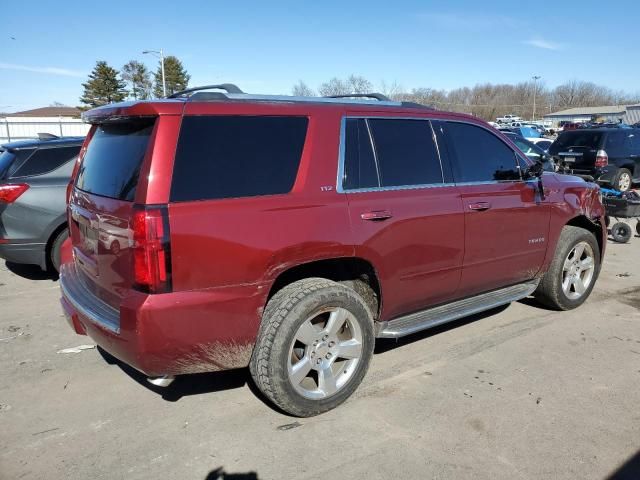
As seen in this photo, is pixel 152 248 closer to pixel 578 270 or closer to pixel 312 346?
pixel 312 346

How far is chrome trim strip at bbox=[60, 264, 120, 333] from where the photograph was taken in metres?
2.87

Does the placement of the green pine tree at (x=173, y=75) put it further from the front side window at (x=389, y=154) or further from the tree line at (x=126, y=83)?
the front side window at (x=389, y=154)

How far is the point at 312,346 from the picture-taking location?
126 inches

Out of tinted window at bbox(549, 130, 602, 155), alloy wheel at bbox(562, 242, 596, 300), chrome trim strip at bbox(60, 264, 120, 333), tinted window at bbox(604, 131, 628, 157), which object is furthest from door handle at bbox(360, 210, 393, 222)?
tinted window at bbox(604, 131, 628, 157)

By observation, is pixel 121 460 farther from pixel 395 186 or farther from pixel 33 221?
pixel 33 221

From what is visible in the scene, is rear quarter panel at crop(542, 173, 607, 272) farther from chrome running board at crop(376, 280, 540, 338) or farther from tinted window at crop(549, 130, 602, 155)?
tinted window at crop(549, 130, 602, 155)

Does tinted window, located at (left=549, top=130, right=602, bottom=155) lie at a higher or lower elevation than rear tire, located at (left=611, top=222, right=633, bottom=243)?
higher

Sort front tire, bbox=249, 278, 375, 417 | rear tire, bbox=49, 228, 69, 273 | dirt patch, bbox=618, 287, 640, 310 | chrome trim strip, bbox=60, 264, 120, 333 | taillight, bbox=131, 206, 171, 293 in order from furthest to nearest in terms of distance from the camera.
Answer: rear tire, bbox=49, 228, 69, 273
dirt patch, bbox=618, 287, 640, 310
front tire, bbox=249, 278, 375, 417
chrome trim strip, bbox=60, 264, 120, 333
taillight, bbox=131, 206, 171, 293

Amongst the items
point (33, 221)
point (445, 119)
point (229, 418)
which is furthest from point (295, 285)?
point (33, 221)

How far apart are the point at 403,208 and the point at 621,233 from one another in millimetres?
6795

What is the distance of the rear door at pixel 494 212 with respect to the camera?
13.1 feet

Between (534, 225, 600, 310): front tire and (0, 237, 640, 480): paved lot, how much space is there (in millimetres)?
540

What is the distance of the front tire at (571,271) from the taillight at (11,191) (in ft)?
18.5

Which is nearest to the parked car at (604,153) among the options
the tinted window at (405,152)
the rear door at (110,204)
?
the tinted window at (405,152)
